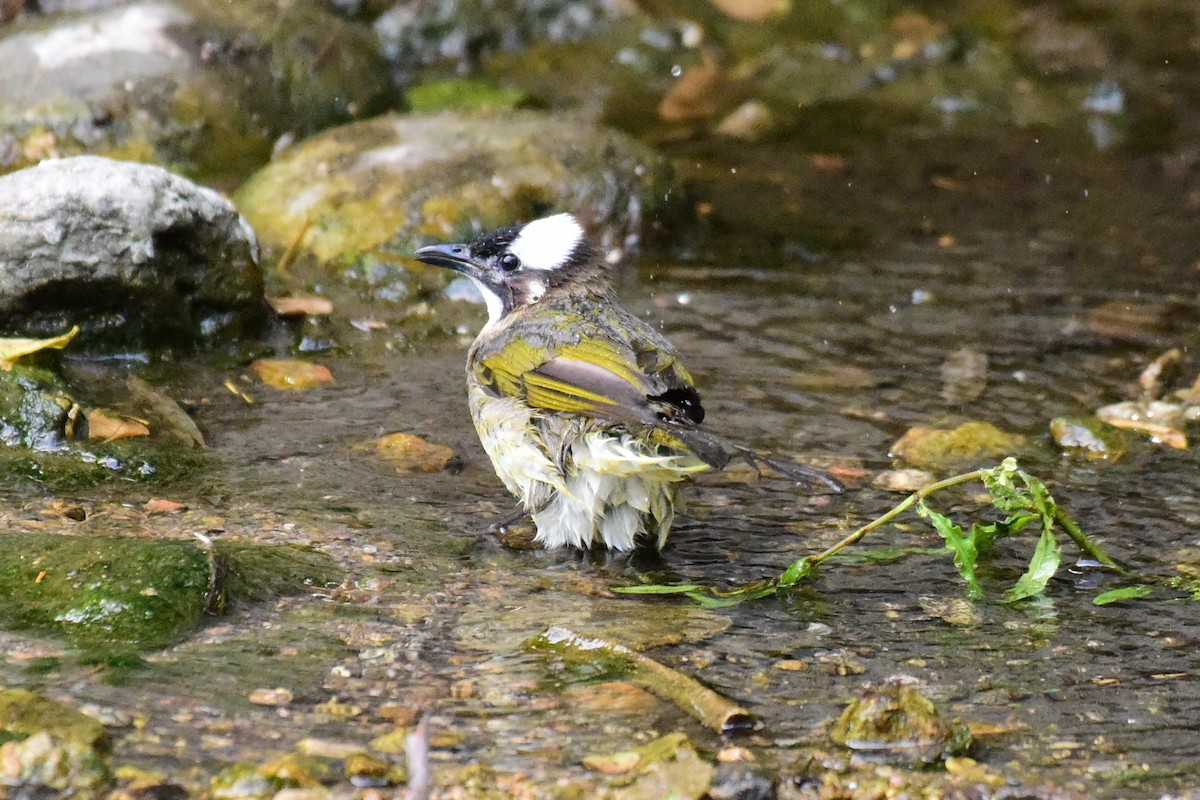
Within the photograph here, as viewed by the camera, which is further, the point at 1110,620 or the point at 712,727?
the point at 1110,620

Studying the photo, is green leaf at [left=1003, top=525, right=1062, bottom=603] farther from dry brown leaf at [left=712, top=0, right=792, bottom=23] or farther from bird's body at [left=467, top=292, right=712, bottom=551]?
dry brown leaf at [left=712, top=0, right=792, bottom=23]

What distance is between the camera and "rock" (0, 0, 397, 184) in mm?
8445

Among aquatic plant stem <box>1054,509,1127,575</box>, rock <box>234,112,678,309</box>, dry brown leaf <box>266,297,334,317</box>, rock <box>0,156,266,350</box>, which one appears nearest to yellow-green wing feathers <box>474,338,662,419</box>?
aquatic plant stem <box>1054,509,1127,575</box>

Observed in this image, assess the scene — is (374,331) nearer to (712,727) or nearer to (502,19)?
(712,727)

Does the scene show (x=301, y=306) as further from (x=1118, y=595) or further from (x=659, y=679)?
(x=1118, y=595)

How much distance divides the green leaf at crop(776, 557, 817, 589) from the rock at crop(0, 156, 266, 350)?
10.7ft

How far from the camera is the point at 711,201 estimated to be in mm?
9289

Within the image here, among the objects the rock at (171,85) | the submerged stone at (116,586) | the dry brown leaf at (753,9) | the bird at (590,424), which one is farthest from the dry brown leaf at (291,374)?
the dry brown leaf at (753,9)

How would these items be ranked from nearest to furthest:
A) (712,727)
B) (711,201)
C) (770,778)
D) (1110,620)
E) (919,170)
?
(770,778), (712,727), (1110,620), (711,201), (919,170)

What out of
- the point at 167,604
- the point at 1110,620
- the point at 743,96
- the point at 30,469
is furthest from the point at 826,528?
the point at 743,96

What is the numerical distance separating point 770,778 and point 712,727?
0.32 meters

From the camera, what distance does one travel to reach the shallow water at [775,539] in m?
3.38

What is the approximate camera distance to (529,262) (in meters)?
5.80

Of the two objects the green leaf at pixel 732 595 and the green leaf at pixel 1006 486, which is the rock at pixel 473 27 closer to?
the green leaf at pixel 732 595
